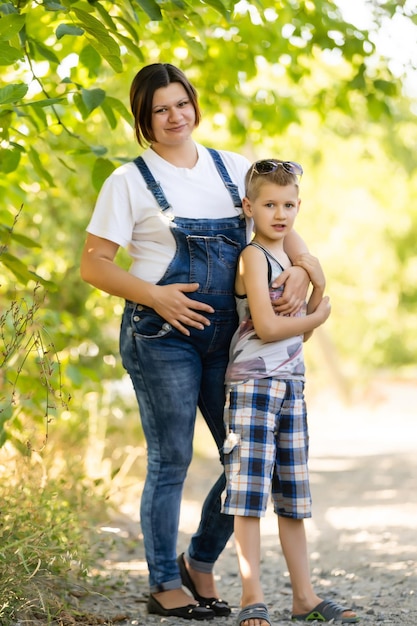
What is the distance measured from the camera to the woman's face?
3014 mm

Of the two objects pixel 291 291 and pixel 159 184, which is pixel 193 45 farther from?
pixel 291 291

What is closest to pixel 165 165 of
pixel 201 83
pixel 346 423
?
pixel 201 83

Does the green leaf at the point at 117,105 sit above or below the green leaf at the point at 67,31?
below

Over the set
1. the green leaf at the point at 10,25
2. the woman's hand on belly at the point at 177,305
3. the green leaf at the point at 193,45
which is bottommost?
the woman's hand on belly at the point at 177,305

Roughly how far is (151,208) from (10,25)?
27.0 inches

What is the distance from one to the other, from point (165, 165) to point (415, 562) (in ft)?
7.54

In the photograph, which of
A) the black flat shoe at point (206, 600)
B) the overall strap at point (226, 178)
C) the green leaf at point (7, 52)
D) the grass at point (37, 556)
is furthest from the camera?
the black flat shoe at point (206, 600)

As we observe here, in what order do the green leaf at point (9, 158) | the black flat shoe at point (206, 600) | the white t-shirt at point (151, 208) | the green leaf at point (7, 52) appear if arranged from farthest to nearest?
1. the green leaf at point (9, 158)
2. the black flat shoe at point (206, 600)
3. the white t-shirt at point (151, 208)
4. the green leaf at point (7, 52)

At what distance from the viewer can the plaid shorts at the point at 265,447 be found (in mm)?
2938

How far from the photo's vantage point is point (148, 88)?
9.90 feet

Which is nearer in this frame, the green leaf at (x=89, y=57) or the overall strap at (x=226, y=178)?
the overall strap at (x=226, y=178)

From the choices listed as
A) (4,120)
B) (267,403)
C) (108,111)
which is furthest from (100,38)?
(267,403)

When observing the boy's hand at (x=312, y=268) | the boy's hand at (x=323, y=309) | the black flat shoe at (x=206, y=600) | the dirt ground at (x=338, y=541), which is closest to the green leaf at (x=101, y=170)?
the boy's hand at (x=312, y=268)

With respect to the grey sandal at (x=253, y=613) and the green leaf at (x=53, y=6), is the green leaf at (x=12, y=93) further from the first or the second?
the grey sandal at (x=253, y=613)
